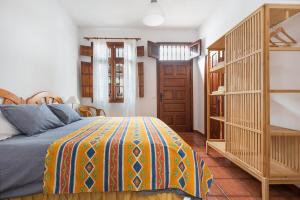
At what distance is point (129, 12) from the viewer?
178 inches

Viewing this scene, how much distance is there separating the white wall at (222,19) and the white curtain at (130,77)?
1.75 meters

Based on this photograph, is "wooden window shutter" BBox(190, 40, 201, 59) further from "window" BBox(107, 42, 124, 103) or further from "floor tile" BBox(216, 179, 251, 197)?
"floor tile" BBox(216, 179, 251, 197)

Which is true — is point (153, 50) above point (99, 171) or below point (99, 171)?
above

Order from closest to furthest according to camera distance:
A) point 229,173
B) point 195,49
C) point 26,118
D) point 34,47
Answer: point 26,118, point 229,173, point 34,47, point 195,49

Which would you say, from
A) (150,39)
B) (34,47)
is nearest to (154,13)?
(34,47)

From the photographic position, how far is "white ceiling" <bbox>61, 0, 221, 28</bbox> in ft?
13.4

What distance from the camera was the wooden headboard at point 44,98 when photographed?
2766 millimetres

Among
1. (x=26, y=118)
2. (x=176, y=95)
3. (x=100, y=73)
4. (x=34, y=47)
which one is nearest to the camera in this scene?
(x=26, y=118)

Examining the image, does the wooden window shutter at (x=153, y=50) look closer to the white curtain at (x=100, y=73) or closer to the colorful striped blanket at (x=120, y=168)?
the white curtain at (x=100, y=73)

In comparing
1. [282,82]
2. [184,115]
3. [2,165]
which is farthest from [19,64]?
[184,115]

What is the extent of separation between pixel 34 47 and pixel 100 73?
7.94 ft

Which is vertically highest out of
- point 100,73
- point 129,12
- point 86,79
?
point 129,12

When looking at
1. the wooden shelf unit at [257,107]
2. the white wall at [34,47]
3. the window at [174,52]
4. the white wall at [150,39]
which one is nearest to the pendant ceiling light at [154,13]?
the wooden shelf unit at [257,107]

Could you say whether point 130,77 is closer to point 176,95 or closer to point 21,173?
point 176,95
